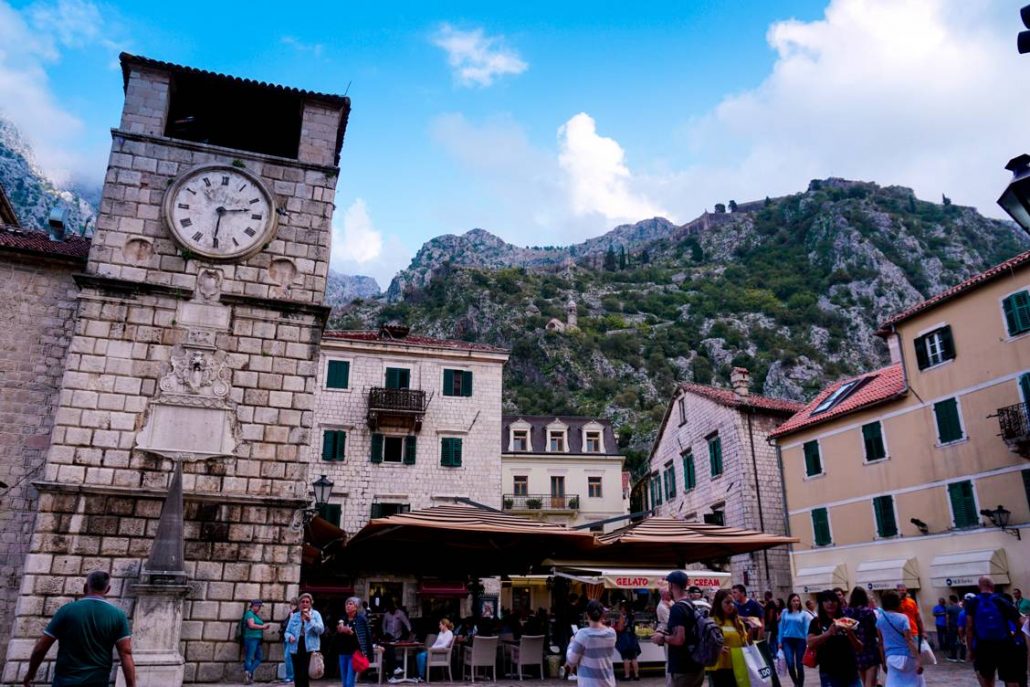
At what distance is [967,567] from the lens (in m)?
18.9

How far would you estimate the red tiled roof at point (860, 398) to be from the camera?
2288 centimetres

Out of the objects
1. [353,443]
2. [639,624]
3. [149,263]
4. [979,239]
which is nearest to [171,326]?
[149,263]

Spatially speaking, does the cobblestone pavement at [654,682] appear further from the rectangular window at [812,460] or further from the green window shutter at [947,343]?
the rectangular window at [812,460]

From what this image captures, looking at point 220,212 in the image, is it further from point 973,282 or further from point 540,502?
point 540,502

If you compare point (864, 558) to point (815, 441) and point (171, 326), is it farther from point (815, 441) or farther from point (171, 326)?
point (171, 326)

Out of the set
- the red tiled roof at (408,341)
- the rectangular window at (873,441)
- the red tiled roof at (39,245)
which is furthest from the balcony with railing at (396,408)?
the rectangular window at (873,441)

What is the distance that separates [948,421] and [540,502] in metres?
19.4

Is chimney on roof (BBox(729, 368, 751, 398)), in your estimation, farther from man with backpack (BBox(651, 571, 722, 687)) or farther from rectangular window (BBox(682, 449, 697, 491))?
man with backpack (BBox(651, 571, 722, 687))

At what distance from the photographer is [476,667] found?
13266 mm

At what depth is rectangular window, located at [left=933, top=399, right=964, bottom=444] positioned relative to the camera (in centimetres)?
2008

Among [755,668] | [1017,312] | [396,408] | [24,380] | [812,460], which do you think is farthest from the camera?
[396,408]

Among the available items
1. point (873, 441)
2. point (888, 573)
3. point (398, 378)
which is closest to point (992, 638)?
point (888, 573)

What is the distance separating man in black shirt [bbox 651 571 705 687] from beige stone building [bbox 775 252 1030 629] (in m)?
15.7

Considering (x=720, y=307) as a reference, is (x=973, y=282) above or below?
below
